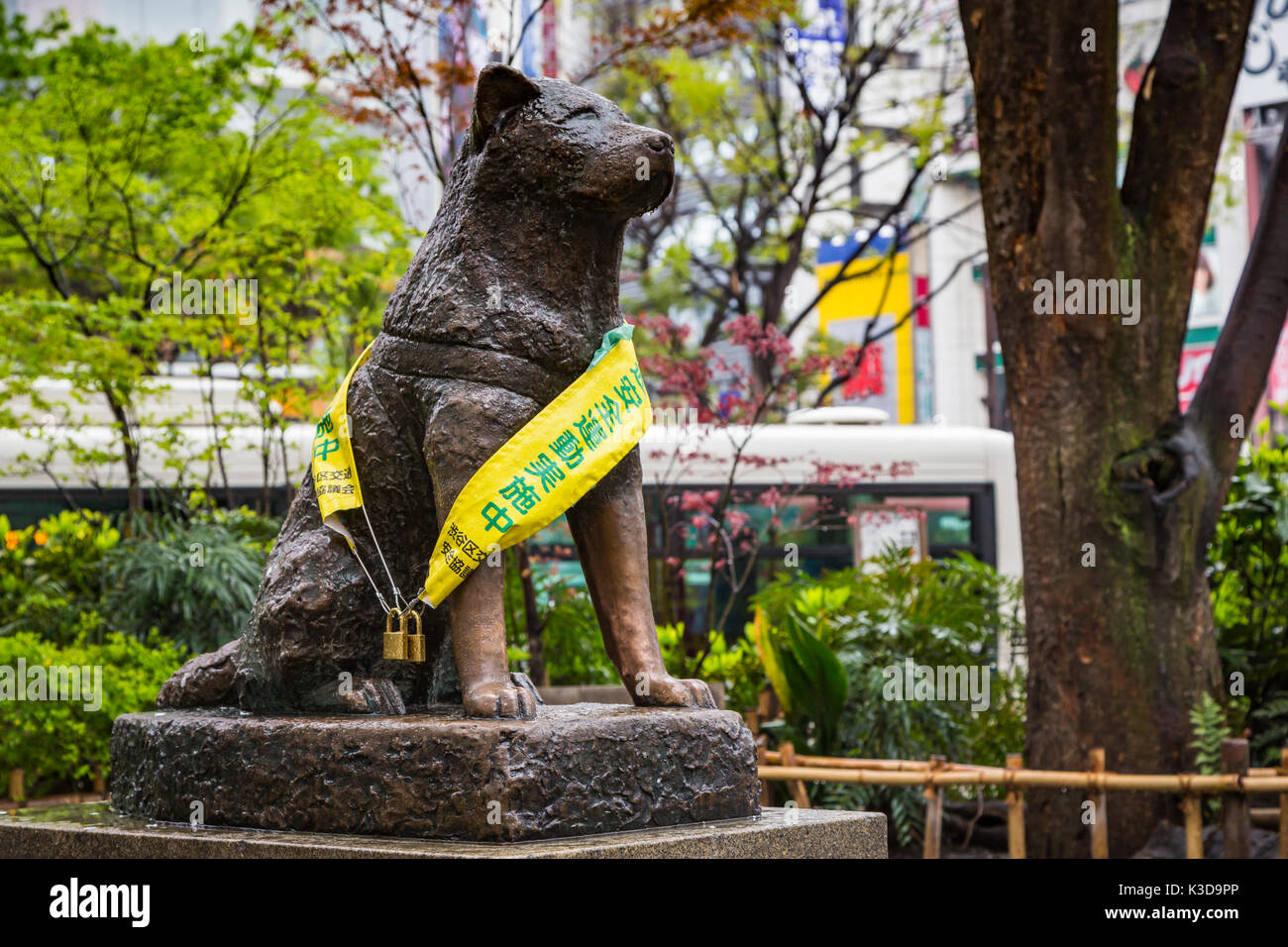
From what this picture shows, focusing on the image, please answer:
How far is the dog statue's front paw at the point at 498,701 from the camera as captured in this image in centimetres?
310

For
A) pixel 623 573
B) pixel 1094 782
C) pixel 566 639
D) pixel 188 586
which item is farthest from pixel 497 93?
pixel 566 639

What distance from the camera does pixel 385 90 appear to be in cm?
939

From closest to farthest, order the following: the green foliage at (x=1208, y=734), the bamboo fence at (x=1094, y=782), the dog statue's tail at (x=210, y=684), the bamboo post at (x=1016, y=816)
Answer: the dog statue's tail at (x=210, y=684), the bamboo fence at (x=1094, y=782), the bamboo post at (x=1016, y=816), the green foliage at (x=1208, y=734)

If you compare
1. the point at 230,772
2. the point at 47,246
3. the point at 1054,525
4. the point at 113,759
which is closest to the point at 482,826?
the point at 230,772

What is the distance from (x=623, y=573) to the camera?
3.51 metres

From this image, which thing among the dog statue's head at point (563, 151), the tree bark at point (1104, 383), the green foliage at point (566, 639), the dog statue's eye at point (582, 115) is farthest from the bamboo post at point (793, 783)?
the dog statue's eye at point (582, 115)

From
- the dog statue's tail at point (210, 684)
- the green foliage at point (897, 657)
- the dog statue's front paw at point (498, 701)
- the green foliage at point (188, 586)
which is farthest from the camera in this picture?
the green foliage at point (897, 657)

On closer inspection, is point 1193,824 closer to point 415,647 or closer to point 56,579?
point 415,647

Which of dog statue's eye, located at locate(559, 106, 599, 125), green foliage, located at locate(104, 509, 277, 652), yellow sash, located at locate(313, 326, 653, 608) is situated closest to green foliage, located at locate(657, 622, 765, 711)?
green foliage, located at locate(104, 509, 277, 652)

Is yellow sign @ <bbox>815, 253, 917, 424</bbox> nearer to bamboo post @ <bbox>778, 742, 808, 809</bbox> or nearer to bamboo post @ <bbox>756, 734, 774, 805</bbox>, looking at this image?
bamboo post @ <bbox>756, 734, 774, 805</bbox>

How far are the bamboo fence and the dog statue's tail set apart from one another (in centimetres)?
297

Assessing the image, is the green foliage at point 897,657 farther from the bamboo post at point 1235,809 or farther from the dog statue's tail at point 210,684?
the dog statue's tail at point 210,684

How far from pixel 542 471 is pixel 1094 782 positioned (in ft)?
12.8

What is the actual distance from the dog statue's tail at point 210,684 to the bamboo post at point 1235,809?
4.27 meters
